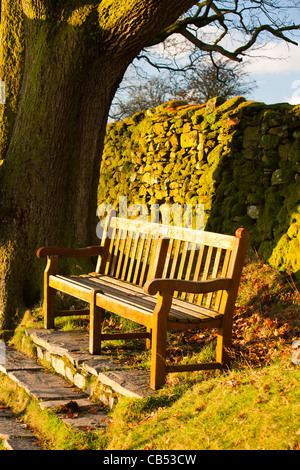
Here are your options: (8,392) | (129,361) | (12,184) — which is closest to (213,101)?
(12,184)

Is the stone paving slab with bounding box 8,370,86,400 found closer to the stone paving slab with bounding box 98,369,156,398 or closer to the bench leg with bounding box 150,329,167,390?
the stone paving slab with bounding box 98,369,156,398

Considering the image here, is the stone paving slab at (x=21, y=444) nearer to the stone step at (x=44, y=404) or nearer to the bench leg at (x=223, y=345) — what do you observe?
the stone step at (x=44, y=404)

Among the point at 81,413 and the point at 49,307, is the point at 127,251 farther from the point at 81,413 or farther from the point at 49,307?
the point at 81,413

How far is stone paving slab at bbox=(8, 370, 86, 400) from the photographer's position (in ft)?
14.7

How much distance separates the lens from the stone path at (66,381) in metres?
3.98

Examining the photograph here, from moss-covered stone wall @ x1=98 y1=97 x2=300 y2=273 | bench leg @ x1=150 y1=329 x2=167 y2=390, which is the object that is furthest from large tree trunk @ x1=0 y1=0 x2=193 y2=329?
bench leg @ x1=150 y1=329 x2=167 y2=390

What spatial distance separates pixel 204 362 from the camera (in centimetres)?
460

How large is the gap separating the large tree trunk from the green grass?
1792 mm

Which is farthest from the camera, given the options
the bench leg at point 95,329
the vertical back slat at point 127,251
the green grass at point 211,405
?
the vertical back slat at point 127,251

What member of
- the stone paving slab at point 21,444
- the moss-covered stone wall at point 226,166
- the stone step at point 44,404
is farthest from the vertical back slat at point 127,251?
the stone paving slab at point 21,444

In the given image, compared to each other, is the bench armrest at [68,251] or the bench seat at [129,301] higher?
the bench armrest at [68,251]

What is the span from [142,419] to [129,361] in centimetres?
117

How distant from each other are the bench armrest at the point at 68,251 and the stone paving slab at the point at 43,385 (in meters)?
1.31

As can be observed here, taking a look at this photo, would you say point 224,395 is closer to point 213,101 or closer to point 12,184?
point 12,184
